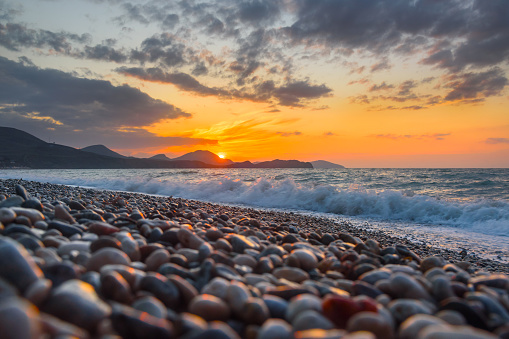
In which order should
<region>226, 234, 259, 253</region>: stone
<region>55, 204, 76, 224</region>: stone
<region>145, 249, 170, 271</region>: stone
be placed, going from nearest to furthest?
<region>145, 249, 170, 271</region>: stone, <region>226, 234, 259, 253</region>: stone, <region>55, 204, 76, 224</region>: stone

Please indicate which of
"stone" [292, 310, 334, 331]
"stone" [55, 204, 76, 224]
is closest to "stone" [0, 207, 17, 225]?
"stone" [55, 204, 76, 224]

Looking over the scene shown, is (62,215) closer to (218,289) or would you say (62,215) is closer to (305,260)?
(218,289)

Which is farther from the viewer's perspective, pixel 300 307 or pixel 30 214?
pixel 30 214

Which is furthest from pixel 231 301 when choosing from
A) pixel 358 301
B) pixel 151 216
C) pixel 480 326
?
pixel 151 216

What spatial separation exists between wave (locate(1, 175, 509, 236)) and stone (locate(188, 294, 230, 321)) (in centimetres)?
844

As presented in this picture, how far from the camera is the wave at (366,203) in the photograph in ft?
27.7

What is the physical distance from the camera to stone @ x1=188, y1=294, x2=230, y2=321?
1.41m

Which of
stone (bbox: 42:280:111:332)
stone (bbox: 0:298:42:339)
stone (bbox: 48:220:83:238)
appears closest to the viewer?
stone (bbox: 0:298:42:339)

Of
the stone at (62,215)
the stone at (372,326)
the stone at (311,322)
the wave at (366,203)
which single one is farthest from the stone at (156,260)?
the wave at (366,203)

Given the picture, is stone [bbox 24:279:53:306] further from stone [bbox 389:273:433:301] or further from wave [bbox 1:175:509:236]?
wave [bbox 1:175:509:236]

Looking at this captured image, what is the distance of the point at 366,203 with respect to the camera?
416 inches

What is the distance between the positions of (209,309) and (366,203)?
10142mm

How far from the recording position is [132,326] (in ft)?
3.75

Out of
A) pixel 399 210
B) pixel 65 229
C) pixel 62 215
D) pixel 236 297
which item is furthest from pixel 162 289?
pixel 399 210
